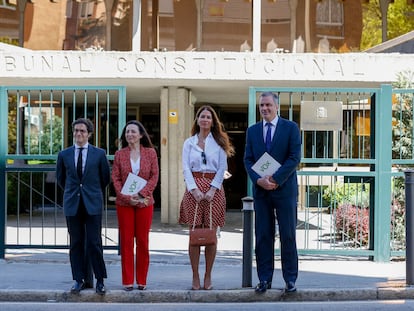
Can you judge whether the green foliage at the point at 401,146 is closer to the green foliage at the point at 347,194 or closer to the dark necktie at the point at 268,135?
the green foliage at the point at 347,194

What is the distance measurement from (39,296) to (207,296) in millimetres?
1801

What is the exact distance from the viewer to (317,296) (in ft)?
29.8

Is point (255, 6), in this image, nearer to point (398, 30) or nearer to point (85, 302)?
point (85, 302)

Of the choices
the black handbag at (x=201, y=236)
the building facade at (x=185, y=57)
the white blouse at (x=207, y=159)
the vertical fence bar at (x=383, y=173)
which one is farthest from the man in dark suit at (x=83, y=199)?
the building facade at (x=185, y=57)

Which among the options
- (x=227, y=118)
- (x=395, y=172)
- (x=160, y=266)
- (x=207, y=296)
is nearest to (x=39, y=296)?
(x=207, y=296)

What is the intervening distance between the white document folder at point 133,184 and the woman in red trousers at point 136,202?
0.9 inches

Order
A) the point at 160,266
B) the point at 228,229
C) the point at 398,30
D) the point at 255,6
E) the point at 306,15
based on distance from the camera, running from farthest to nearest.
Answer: the point at 398,30
the point at 306,15
the point at 255,6
the point at 228,229
the point at 160,266

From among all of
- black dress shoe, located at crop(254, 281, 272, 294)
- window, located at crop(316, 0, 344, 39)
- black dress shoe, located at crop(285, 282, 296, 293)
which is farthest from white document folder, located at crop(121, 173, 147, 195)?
window, located at crop(316, 0, 344, 39)

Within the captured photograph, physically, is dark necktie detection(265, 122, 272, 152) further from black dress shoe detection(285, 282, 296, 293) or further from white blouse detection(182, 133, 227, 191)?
black dress shoe detection(285, 282, 296, 293)

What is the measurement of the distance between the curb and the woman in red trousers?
0.58ft

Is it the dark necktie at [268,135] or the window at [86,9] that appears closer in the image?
the dark necktie at [268,135]

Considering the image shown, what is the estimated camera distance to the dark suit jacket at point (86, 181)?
8.96 metres

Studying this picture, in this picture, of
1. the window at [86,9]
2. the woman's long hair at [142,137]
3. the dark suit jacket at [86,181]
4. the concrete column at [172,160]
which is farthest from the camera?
the window at [86,9]

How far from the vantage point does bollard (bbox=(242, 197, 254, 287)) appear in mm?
9320
